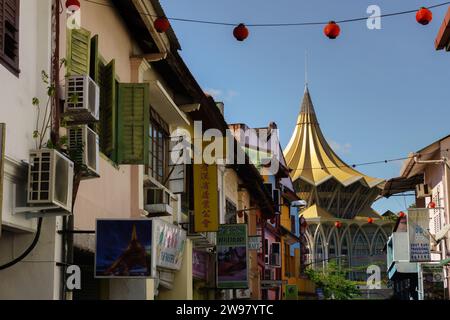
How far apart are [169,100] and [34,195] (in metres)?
7.04

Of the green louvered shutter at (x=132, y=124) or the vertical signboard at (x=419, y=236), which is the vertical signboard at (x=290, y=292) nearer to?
the vertical signboard at (x=419, y=236)

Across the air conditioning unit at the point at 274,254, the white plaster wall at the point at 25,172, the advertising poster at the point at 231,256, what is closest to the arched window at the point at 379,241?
the air conditioning unit at the point at 274,254

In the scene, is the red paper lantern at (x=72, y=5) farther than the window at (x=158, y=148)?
No

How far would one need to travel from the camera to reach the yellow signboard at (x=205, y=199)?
17.4 m

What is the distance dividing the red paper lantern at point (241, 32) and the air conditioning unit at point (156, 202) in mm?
3613

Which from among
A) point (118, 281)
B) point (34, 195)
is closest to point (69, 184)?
point (34, 195)

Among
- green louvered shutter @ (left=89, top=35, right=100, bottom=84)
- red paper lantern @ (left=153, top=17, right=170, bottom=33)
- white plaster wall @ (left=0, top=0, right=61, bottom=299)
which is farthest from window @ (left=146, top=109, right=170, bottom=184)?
white plaster wall @ (left=0, top=0, right=61, bottom=299)

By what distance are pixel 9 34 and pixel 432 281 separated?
79.4ft

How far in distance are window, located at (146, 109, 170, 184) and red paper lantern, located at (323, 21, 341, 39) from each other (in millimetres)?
4659

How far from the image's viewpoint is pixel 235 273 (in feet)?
70.3

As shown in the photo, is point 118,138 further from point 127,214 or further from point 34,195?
point 34,195

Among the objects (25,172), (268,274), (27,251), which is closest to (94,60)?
(25,172)

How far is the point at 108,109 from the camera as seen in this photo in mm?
12523
